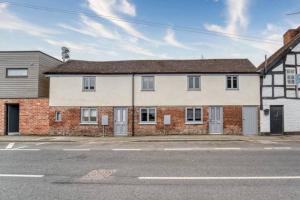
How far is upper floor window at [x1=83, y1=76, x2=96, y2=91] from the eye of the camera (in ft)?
74.6

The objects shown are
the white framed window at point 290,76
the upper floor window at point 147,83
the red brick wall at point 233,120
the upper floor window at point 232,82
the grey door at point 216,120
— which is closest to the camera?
Answer: the white framed window at point 290,76

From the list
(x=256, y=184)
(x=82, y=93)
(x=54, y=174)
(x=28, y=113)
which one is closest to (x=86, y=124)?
(x=82, y=93)

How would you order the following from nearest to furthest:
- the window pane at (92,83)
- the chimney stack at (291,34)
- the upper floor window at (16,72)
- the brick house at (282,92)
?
the brick house at (282,92) → the window pane at (92,83) → the upper floor window at (16,72) → the chimney stack at (291,34)

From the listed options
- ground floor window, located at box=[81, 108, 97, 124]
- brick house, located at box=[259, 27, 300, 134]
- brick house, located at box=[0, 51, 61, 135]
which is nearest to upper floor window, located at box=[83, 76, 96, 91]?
ground floor window, located at box=[81, 108, 97, 124]

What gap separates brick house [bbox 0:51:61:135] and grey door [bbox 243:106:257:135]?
16.3 m

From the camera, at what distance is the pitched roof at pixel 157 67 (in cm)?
2250

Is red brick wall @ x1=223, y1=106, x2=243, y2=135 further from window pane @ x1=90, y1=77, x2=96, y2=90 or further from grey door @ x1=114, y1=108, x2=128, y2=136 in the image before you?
window pane @ x1=90, y1=77, x2=96, y2=90

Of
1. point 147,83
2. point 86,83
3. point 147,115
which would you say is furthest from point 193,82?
point 86,83

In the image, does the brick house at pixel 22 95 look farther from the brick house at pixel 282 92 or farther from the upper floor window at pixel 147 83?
the brick house at pixel 282 92

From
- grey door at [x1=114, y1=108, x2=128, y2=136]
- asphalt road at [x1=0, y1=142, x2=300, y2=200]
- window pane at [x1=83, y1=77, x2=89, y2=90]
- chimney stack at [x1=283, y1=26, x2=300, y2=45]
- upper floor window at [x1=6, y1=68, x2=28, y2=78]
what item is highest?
chimney stack at [x1=283, y1=26, x2=300, y2=45]

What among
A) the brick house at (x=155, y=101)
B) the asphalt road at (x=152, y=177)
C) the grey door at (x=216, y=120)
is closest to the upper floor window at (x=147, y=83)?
the brick house at (x=155, y=101)

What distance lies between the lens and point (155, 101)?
22.4 meters

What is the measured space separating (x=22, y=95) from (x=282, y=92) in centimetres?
2175

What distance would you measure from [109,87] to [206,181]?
16531 mm
